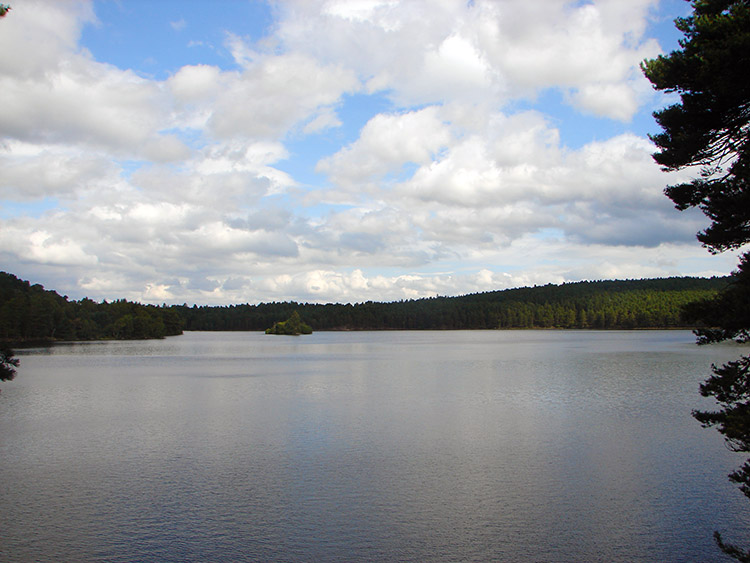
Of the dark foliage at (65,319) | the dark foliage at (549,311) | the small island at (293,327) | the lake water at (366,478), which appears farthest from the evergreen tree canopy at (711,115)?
the dark foliage at (549,311)

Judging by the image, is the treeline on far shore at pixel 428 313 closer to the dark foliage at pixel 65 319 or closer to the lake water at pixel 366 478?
the dark foliage at pixel 65 319

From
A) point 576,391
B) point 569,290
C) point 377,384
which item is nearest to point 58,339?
point 377,384

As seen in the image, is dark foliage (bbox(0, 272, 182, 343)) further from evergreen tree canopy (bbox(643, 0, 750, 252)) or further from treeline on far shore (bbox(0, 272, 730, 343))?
evergreen tree canopy (bbox(643, 0, 750, 252))

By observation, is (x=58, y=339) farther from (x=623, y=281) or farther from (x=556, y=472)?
(x=623, y=281)

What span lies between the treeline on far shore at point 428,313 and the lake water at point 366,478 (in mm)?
62204

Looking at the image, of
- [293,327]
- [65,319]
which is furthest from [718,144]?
[293,327]

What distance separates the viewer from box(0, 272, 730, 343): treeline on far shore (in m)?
91.0

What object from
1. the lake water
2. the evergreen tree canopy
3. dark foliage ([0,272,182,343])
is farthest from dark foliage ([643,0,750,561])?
dark foliage ([0,272,182,343])

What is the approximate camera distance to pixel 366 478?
48.3ft

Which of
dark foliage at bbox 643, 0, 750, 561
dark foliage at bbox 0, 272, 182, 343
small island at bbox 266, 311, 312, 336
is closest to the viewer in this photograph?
dark foliage at bbox 643, 0, 750, 561

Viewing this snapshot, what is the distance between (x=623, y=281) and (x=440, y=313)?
58703 millimetres

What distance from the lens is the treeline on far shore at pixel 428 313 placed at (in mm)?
91000

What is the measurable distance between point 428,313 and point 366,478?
581 ft

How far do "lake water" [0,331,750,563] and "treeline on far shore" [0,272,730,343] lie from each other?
2449 inches
